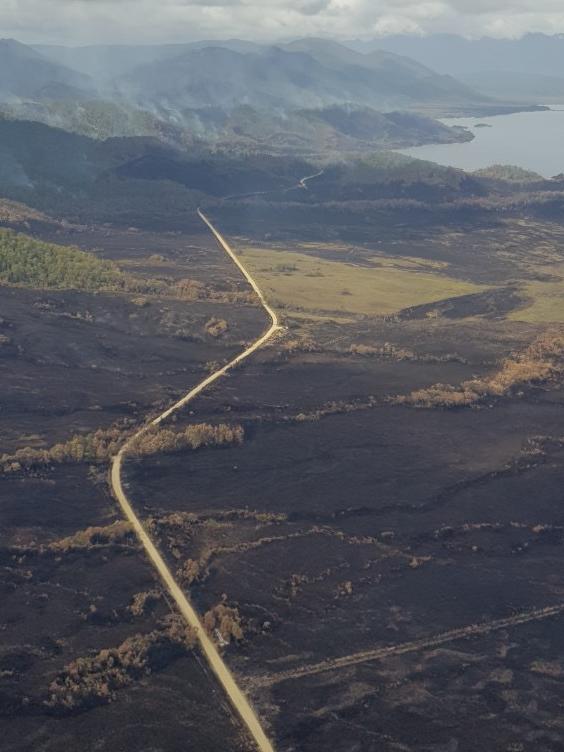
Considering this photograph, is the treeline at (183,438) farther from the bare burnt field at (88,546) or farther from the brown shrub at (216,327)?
the brown shrub at (216,327)

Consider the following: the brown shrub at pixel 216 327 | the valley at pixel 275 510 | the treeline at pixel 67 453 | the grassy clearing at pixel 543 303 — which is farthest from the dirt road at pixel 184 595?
the grassy clearing at pixel 543 303

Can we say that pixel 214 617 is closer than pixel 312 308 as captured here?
Yes

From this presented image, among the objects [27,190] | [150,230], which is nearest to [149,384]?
[150,230]

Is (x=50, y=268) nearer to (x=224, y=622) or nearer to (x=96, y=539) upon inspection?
(x=96, y=539)

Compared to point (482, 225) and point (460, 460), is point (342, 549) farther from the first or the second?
point (482, 225)

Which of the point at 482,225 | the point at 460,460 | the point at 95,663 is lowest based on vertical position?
the point at 95,663

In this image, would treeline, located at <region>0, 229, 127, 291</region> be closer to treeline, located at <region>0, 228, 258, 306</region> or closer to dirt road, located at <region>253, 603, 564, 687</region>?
treeline, located at <region>0, 228, 258, 306</region>

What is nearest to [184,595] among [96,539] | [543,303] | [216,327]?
[96,539]
